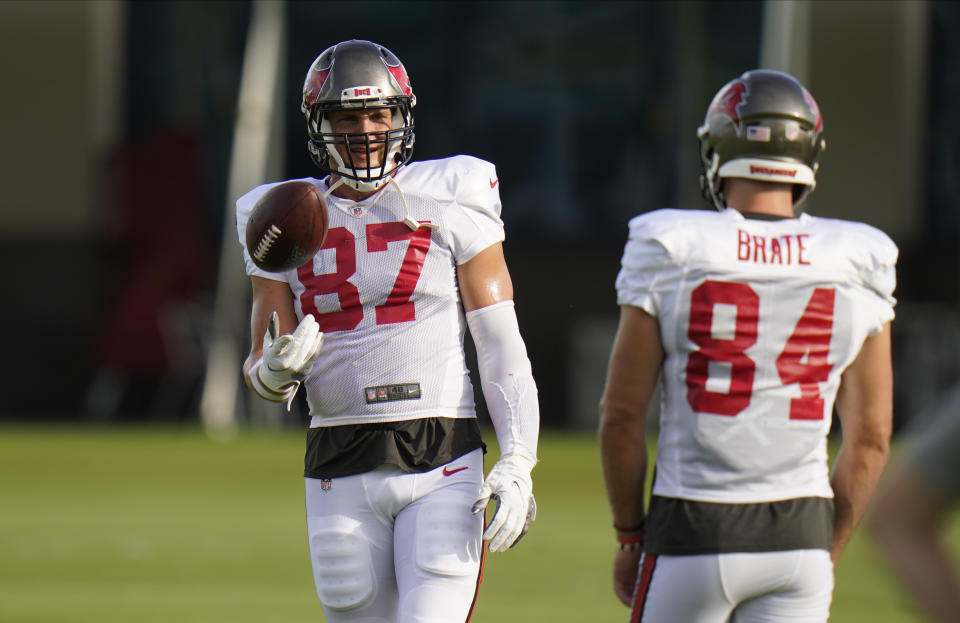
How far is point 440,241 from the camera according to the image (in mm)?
3549

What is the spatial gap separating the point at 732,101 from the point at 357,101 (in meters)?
0.84

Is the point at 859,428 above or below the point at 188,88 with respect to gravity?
above

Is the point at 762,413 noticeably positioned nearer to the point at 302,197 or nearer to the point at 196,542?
the point at 302,197

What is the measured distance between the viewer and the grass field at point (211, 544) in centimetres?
727

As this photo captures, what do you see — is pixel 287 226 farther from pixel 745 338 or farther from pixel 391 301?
pixel 745 338

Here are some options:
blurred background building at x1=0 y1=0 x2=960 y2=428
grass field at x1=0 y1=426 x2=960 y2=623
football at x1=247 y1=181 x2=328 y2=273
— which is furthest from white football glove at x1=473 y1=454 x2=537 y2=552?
blurred background building at x1=0 y1=0 x2=960 y2=428

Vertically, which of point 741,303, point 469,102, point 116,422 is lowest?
point 116,422

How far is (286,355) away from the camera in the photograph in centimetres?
335

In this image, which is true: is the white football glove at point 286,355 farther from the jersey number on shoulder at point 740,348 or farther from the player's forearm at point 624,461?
the jersey number on shoulder at point 740,348

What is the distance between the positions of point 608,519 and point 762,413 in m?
7.20

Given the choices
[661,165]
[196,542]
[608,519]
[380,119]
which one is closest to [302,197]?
[380,119]

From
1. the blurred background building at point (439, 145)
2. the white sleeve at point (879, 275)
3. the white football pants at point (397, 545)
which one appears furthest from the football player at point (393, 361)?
the blurred background building at point (439, 145)

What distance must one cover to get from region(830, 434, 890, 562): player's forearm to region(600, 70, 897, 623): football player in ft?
0.33

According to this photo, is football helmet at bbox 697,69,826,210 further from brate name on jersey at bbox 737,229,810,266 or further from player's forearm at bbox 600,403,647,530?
player's forearm at bbox 600,403,647,530
